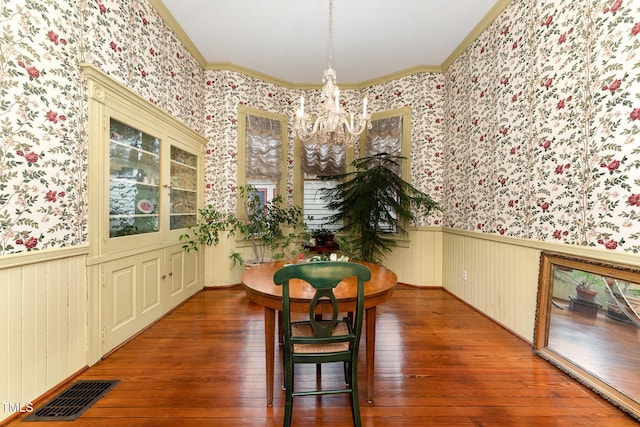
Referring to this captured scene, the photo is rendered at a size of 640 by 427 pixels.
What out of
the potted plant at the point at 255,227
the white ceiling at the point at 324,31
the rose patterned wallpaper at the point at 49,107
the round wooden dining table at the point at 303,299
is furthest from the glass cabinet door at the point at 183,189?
the round wooden dining table at the point at 303,299

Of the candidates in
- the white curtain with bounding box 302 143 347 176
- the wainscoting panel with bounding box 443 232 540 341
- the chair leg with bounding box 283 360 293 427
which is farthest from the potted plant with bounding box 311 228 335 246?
the chair leg with bounding box 283 360 293 427

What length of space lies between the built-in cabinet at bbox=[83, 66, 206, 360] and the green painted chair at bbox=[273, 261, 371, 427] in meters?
1.64

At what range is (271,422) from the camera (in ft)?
4.95

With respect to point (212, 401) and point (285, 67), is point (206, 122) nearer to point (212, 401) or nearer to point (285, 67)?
point (285, 67)

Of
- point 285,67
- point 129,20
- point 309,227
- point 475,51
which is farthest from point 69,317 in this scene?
point 475,51

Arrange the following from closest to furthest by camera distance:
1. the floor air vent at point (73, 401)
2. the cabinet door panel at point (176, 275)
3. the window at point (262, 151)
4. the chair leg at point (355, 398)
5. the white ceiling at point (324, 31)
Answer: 1. the chair leg at point (355, 398)
2. the floor air vent at point (73, 401)
3. the white ceiling at point (324, 31)
4. the cabinet door panel at point (176, 275)
5. the window at point (262, 151)

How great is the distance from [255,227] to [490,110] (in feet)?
10.3

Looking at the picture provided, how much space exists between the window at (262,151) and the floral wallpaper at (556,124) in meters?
2.61

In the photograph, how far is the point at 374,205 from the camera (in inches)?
150

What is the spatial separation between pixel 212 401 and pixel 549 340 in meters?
2.45

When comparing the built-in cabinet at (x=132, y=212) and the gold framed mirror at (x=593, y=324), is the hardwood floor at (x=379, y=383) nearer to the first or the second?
the gold framed mirror at (x=593, y=324)

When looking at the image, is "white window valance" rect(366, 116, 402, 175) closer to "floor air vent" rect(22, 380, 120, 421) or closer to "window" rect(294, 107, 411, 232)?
"window" rect(294, 107, 411, 232)

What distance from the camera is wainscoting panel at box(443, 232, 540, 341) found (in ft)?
7.91

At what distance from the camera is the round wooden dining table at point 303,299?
1421mm
